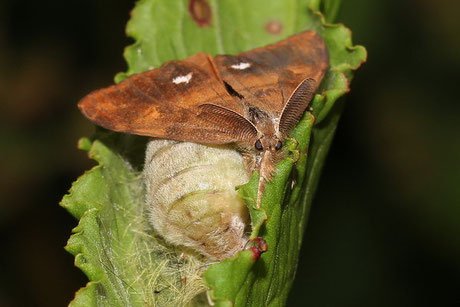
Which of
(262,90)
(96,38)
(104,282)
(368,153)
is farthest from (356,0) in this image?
(104,282)

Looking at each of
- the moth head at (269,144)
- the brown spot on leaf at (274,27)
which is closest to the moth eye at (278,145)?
the moth head at (269,144)

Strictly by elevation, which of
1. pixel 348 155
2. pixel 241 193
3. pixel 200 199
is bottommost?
pixel 348 155

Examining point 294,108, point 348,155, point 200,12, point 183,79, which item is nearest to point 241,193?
point 294,108

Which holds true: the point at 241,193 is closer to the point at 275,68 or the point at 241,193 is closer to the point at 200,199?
the point at 200,199

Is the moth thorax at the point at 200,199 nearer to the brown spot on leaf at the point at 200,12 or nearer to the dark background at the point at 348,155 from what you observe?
the brown spot on leaf at the point at 200,12

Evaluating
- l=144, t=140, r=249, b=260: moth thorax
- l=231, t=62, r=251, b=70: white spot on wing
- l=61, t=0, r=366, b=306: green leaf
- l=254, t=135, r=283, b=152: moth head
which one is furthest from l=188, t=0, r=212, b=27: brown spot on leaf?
l=254, t=135, r=283, b=152: moth head

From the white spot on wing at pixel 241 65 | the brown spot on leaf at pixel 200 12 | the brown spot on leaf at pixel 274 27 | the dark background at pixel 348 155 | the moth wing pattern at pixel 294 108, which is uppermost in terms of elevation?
the brown spot on leaf at pixel 200 12
